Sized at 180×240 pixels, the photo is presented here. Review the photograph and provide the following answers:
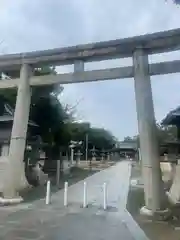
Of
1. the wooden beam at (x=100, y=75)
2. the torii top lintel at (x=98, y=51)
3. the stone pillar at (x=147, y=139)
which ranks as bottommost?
the stone pillar at (x=147, y=139)

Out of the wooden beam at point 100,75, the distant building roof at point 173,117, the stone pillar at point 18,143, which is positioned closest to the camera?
the wooden beam at point 100,75

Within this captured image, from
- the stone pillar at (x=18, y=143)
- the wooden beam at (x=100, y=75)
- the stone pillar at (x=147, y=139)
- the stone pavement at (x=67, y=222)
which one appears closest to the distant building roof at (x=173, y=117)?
the wooden beam at (x=100, y=75)

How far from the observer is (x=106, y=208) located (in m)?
11.8

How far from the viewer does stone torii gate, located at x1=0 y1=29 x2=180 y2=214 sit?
10148mm

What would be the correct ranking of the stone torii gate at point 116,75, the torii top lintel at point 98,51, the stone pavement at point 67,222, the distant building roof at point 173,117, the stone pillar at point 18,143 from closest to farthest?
the stone pavement at point 67,222, the stone torii gate at point 116,75, the torii top lintel at point 98,51, the stone pillar at point 18,143, the distant building roof at point 173,117

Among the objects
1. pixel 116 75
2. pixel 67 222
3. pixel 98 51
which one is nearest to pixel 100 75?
pixel 116 75

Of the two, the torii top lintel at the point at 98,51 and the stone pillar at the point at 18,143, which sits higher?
the torii top lintel at the point at 98,51

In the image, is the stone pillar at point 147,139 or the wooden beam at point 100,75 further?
the wooden beam at point 100,75

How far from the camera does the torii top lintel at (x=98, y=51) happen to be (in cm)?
1059

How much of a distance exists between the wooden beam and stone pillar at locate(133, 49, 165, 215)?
445mm

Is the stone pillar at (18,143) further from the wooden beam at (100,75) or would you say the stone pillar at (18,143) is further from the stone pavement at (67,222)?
the stone pavement at (67,222)

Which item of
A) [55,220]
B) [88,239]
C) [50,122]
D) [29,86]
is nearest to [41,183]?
[50,122]

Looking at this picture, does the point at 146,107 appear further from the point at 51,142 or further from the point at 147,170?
the point at 51,142

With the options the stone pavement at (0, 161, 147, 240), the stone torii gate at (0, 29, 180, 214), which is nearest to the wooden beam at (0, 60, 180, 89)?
the stone torii gate at (0, 29, 180, 214)
